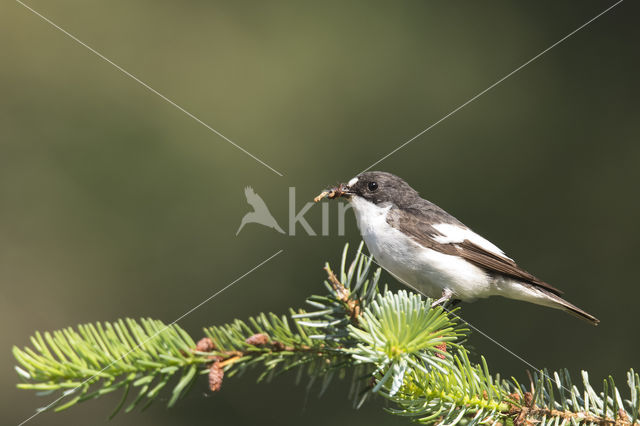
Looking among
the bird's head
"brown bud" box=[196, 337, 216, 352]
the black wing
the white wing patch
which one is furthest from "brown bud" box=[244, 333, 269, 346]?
the bird's head

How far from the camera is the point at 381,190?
12.5 feet

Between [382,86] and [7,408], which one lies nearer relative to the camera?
[7,408]

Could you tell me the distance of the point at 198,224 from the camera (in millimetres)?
5242

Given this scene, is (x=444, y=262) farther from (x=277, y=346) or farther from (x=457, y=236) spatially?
(x=277, y=346)

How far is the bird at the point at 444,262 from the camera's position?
3305mm

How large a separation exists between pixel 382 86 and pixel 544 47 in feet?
5.00

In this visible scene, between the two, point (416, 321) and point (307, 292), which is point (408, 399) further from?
point (307, 292)

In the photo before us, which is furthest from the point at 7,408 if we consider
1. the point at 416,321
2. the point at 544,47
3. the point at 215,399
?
the point at 544,47

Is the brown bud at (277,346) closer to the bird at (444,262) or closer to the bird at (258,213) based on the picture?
the bird at (444,262)

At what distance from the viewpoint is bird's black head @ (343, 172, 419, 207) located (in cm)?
378

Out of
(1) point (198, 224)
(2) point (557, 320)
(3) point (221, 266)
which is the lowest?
(2) point (557, 320)

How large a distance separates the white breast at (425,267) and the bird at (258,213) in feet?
6.11

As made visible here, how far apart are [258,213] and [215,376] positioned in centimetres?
324

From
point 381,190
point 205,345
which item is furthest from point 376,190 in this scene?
point 205,345
